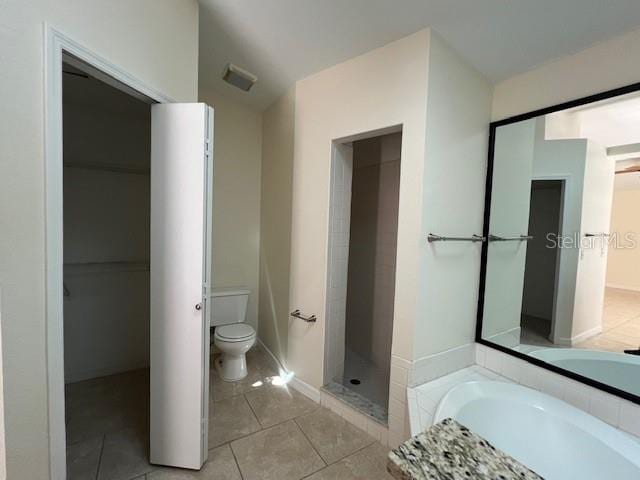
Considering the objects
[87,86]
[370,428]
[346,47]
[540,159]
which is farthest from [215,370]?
[540,159]

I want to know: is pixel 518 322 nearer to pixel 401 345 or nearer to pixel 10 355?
pixel 401 345

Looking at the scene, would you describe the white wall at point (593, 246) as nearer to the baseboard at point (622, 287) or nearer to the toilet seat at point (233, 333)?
the baseboard at point (622, 287)

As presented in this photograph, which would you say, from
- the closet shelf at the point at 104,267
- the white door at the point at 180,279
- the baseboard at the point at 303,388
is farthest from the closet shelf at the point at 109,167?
the baseboard at the point at 303,388

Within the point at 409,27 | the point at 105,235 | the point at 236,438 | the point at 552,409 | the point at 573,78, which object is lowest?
the point at 236,438

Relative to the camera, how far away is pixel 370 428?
1.82 metres

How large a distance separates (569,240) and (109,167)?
3365 mm

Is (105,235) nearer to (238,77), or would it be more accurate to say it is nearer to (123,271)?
(123,271)

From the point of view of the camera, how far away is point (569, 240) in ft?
5.41

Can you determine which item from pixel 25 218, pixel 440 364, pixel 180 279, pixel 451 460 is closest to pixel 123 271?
pixel 180 279

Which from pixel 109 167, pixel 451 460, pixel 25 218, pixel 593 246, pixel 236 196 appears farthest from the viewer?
pixel 236 196

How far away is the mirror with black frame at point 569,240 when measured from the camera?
1462 mm

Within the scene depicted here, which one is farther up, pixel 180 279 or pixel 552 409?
pixel 180 279

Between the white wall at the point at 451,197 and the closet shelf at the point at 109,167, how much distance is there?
2.25m

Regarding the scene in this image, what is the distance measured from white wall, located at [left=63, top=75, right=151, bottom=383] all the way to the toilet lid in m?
0.74
